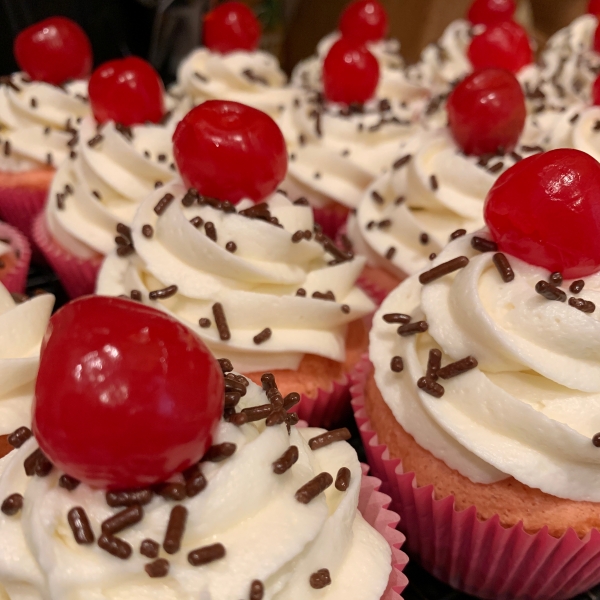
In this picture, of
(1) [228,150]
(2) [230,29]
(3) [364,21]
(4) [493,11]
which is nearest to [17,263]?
(1) [228,150]

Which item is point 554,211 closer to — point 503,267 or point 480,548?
point 503,267

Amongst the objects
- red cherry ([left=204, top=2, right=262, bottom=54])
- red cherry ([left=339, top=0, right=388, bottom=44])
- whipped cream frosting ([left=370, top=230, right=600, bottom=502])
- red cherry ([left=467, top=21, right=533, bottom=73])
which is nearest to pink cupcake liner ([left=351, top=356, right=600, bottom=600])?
whipped cream frosting ([left=370, top=230, right=600, bottom=502])

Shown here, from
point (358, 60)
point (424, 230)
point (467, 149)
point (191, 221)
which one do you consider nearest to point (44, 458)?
point (191, 221)

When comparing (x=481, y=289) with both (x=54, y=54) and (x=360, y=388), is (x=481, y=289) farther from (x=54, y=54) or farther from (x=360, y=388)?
(x=54, y=54)

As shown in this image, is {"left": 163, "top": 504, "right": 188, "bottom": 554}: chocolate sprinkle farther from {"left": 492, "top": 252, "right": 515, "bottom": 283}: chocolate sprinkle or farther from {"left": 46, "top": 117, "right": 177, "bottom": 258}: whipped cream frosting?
{"left": 46, "top": 117, "right": 177, "bottom": 258}: whipped cream frosting

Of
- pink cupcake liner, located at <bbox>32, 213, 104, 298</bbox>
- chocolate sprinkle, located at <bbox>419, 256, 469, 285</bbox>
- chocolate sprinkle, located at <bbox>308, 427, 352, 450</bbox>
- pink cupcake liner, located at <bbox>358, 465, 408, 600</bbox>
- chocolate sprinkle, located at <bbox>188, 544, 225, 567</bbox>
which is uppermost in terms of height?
chocolate sprinkle, located at <bbox>419, 256, 469, 285</bbox>
